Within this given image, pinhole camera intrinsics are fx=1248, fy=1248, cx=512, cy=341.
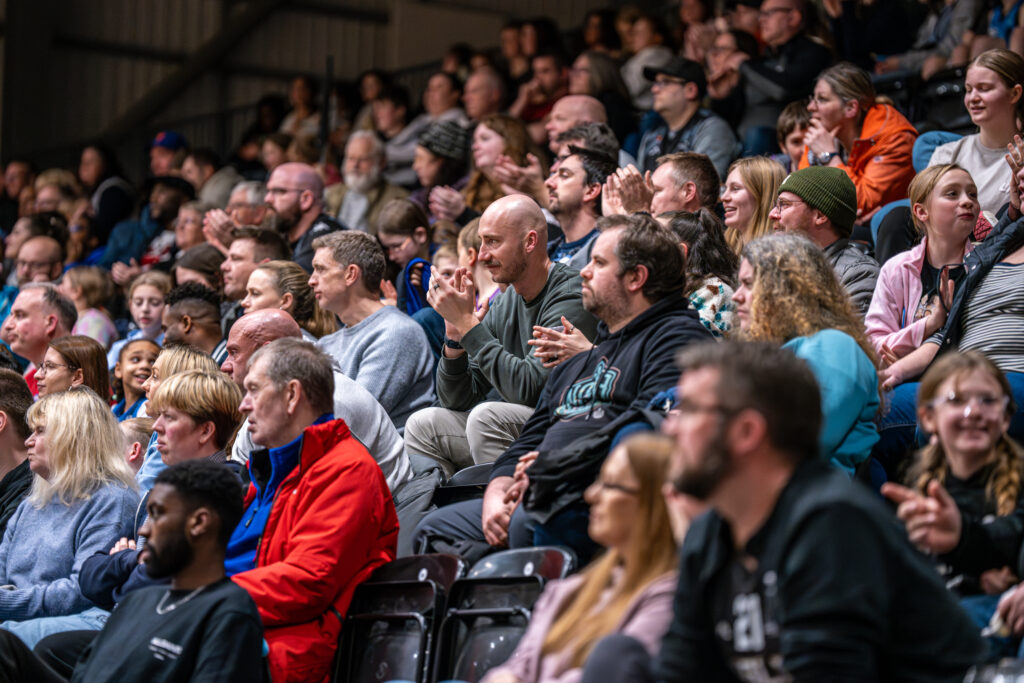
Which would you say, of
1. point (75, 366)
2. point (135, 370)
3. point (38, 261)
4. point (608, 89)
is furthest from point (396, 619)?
point (38, 261)

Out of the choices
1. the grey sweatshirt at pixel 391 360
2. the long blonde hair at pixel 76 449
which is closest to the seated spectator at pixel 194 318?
the grey sweatshirt at pixel 391 360

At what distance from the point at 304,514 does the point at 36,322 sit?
3.40 metres

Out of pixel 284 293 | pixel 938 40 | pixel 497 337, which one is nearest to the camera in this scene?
pixel 497 337

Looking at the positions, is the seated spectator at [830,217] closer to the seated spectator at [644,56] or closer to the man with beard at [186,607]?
the man with beard at [186,607]

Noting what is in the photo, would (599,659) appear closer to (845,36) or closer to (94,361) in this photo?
(94,361)

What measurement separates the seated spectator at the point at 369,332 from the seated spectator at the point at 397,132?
12.4ft

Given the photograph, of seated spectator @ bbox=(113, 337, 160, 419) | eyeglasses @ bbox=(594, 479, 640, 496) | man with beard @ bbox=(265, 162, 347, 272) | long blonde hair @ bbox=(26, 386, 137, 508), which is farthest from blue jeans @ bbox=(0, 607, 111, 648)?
man with beard @ bbox=(265, 162, 347, 272)

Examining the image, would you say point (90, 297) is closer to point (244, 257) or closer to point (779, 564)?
point (244, 257)

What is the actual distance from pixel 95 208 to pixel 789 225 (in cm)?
700

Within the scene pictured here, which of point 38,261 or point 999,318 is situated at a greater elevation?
point 999,318

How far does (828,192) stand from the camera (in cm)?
450

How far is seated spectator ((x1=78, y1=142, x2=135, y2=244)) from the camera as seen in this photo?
32.4 ft

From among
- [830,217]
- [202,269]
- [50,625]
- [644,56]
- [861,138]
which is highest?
[644,56]

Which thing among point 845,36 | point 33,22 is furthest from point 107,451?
point 33,22
